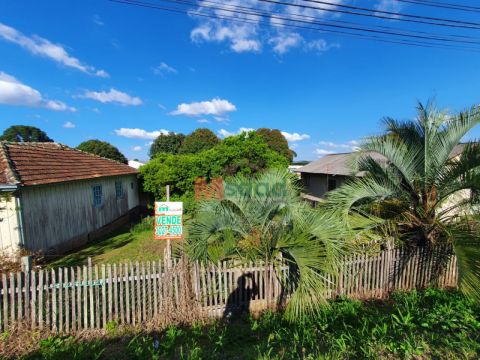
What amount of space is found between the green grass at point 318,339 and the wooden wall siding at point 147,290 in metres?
0.31

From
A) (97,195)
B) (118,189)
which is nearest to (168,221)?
(97,195)

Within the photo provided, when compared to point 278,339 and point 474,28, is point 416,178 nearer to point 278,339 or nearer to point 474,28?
point 278,339

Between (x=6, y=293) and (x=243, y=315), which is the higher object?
(x=6, y=293)

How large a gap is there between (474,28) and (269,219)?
685 centimetres

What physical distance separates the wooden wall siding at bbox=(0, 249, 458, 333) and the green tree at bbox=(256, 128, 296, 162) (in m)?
35.0

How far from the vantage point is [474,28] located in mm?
6219

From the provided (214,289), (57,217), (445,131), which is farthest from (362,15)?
(57,217)

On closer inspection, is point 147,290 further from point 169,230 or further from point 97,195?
point 97,195

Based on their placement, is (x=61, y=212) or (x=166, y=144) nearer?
(x=61, y=212)

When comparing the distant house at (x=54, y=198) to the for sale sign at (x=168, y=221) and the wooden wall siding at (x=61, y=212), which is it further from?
the for sale sign at (x=168, y=221)

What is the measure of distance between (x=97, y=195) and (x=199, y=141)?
2848 cm

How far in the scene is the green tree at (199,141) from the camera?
39.3m

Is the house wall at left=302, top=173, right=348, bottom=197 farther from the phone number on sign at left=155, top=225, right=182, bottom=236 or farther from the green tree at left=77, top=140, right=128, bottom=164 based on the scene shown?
the green tree at left=77, top=140, right=128, bottom=164

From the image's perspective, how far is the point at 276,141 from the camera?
40.5 metres
